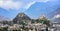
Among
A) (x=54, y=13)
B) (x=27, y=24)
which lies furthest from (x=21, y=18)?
Answer: (x=54, y=13)

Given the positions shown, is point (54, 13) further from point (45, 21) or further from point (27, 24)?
point (27, 24)

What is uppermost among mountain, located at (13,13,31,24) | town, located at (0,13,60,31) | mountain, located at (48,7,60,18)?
mountain, located at (48,7,60,18)

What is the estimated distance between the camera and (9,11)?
7.57 feet

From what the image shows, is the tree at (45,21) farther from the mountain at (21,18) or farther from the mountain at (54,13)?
the mountain at (21,18)

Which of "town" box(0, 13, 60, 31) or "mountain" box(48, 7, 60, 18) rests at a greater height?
"mountain" box(48, 7, 60, 18)

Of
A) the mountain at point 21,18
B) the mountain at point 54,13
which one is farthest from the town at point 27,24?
the mountain at point 54,13

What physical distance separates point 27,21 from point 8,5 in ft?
1.68

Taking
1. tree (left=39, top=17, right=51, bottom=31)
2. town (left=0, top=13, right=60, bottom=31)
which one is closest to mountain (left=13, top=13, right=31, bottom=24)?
town (left=0, top=13, right=60, bottom=31)

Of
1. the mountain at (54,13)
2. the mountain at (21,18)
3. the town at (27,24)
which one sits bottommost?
the town at (27,24)

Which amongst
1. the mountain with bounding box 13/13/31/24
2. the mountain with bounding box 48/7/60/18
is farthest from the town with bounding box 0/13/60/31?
the mountain with bounding box 48/7/60/18

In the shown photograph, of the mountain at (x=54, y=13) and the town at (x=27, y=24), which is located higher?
the mountain at (x=54, y=13)

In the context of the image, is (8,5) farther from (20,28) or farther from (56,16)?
(56,16)

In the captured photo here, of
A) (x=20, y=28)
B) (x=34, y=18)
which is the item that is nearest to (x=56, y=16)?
(x=34, y=18)

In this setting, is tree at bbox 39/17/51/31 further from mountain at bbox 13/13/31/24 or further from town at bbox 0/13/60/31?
mountain at bbox 13/13/31/24
